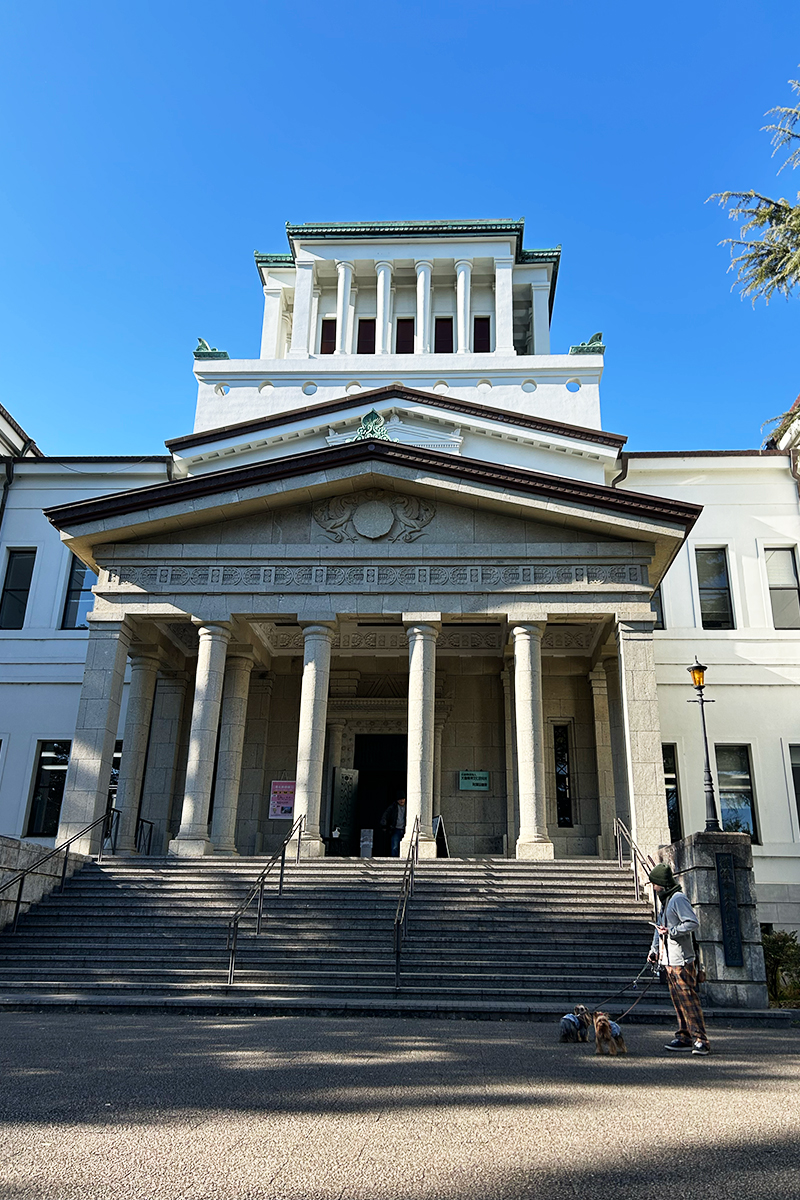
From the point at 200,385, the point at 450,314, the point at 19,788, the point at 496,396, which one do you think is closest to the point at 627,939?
the point at 19,788

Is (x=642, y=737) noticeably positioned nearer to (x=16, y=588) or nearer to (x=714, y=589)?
(x=714, y=589)

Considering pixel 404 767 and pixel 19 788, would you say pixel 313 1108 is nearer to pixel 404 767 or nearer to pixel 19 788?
pixel 404 767

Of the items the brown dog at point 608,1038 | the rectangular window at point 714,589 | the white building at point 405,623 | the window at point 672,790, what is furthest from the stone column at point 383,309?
the brown dog at point 608,1038

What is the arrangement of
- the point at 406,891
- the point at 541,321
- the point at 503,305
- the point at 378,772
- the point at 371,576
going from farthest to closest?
the point at 541,321
the point at 503,305
the point at 378,772
the point at 371,576
the point at 406,891

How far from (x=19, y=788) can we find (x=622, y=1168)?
22.3 meters

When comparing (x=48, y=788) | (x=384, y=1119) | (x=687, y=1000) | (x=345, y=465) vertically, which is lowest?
(x=384, y=1119)

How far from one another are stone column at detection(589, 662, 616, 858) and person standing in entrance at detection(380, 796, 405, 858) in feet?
14.9

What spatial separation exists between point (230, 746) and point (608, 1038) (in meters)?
13.2

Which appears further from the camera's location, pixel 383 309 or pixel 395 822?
pixel 383 309

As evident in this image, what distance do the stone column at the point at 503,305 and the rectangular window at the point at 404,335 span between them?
3.10m

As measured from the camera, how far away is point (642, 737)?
59.3 feet

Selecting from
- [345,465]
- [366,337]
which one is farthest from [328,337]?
[345,465]

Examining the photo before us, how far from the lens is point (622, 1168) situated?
4973mm

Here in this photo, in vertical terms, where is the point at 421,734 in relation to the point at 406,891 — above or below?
above
